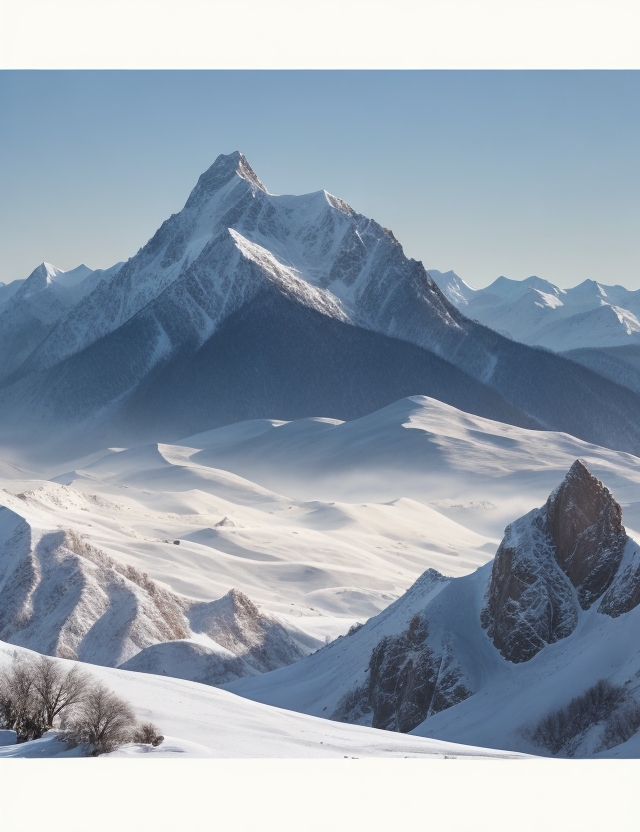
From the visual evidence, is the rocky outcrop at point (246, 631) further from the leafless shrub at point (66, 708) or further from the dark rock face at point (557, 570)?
the leafless shrub at point (66, 708)

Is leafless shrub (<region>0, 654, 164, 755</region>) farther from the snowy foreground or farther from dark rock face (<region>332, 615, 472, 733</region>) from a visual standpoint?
dark rock face (<region>332, 615, 472, 733</region>)

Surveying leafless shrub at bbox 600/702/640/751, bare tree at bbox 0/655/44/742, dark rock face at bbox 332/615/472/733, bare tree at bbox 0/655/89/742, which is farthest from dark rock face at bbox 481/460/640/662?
bare tree at bbox 0/655/44/742

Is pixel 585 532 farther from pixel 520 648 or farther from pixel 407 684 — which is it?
pixel 407 684
